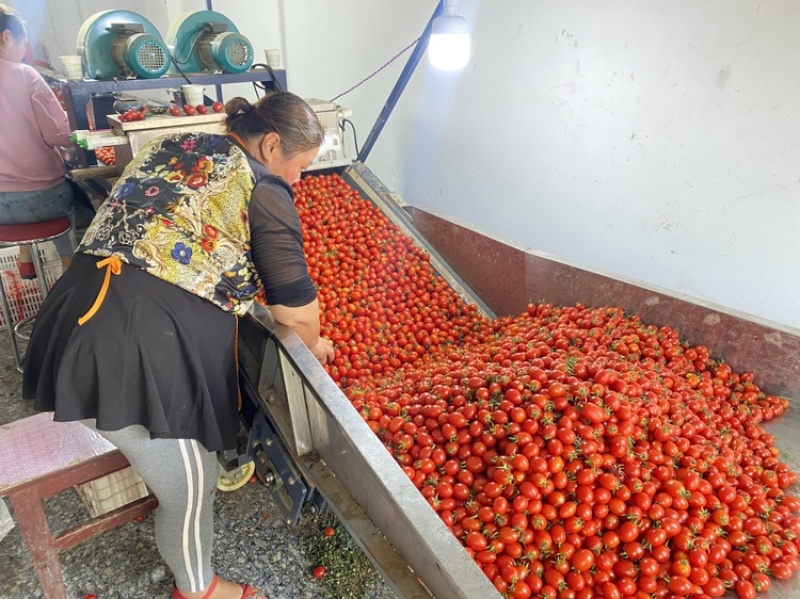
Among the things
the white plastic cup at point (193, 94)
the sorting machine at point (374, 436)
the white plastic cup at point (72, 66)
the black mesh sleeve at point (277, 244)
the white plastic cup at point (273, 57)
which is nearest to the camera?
the sorting machine at point (374, 436)

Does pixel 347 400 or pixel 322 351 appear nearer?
pixel 347 400

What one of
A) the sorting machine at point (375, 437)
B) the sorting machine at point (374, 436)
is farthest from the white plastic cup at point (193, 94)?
the sorting machine at point (374, 436)

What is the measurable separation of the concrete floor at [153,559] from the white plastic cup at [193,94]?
221 cm

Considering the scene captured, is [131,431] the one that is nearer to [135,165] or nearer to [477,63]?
[135,165]

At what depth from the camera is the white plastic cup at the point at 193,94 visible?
3047mm

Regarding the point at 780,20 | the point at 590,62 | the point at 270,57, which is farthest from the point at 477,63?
the point at 780,20

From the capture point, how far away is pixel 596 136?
3443mm

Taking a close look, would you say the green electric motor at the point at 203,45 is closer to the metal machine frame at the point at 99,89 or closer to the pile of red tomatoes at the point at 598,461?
the metal machine frame at the point at 99,89

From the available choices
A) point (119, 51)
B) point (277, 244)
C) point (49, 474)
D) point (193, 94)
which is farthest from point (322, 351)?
point (119, 51)

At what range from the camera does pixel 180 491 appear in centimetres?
175

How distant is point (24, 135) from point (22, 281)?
47.9 inches

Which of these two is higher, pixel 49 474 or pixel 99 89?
pixel 99 89

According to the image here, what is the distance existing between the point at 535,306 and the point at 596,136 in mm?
1336

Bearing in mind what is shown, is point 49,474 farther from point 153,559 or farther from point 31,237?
point 31,237
